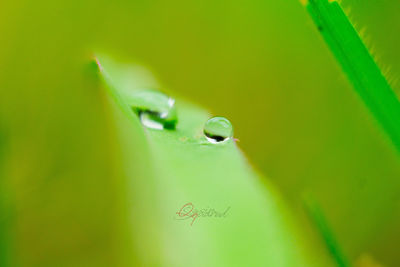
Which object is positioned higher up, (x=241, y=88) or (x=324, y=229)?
(x=241, y=88)

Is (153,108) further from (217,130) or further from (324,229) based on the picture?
(324,229)

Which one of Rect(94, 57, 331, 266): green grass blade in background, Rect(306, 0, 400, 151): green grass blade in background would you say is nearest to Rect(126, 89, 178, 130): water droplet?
Rect(94, 57, 331, 266): green grass blade in background

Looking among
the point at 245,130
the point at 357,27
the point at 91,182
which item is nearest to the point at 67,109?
the point at 91,182

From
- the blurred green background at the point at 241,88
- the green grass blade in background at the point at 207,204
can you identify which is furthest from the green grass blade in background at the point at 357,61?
the green grass blade in background at the point at 207,204

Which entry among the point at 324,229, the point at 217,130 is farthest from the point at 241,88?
the point at 324,229

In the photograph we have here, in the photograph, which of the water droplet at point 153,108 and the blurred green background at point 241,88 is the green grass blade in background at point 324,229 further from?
the water droplet at point 153,108

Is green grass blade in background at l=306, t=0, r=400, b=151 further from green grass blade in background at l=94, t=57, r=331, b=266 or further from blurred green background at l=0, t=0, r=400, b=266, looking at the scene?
green grass blade in background at l=94, t=57, r=331, b=266
